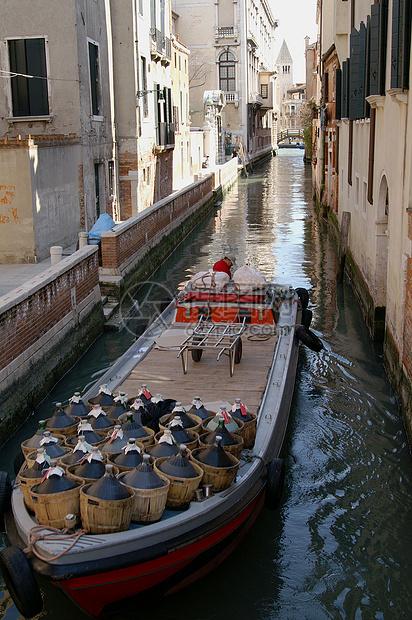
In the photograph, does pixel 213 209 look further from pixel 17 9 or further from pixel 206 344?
pixel 206 344

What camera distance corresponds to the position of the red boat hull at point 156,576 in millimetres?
4570

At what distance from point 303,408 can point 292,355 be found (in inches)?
27.0

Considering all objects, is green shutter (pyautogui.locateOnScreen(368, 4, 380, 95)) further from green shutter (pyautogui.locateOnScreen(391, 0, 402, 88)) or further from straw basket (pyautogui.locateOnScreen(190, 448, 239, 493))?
straw basket (pyautogui.locateOnScreen(190, 448, 239, 493))

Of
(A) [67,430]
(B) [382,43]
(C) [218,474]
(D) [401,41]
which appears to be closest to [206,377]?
(A) [67,430]

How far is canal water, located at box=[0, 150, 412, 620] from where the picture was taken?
526 centimetres

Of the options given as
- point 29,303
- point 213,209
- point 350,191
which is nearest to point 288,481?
point 29,303

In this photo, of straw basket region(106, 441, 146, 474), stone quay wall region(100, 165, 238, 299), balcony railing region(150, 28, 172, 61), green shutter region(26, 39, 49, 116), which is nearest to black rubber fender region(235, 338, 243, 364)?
straw basket region(106, 441, 146, 474)

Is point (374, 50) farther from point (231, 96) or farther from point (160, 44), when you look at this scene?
point (231, 96)

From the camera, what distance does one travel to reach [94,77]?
707 inches

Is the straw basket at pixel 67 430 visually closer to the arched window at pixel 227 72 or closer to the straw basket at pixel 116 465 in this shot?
the straw basket at pixel 116 465

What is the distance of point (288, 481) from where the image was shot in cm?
700

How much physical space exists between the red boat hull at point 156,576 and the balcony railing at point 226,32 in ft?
163

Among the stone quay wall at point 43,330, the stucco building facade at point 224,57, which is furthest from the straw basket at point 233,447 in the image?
the stucco building facade at point 224,57

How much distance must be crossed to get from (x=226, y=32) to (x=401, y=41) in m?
46.0
